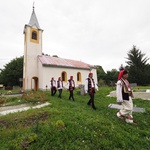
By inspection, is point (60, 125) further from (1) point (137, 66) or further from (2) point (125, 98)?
(1) point (137, 66)

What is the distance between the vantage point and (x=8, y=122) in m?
3.73

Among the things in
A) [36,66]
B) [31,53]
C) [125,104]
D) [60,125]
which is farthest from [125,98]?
[31,53]

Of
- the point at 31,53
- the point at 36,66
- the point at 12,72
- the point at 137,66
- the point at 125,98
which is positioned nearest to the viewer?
the point at 125,98

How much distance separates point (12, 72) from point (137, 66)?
119 ft

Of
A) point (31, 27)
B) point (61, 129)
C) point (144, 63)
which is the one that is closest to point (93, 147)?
point (61, 129)

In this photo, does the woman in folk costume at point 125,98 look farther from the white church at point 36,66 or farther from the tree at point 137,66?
the tree at point 137,66

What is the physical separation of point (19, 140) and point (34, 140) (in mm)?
394

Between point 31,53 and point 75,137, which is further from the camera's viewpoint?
point 31,53

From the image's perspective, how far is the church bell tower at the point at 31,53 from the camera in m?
18.6

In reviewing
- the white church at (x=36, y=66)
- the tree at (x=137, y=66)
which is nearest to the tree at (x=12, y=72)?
the white church at (x=36, y=66)

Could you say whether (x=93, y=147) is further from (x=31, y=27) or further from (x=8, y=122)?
(x=31, y=27)

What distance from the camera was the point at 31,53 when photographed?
763 inches

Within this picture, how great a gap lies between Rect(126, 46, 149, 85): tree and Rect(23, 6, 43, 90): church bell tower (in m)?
23.7

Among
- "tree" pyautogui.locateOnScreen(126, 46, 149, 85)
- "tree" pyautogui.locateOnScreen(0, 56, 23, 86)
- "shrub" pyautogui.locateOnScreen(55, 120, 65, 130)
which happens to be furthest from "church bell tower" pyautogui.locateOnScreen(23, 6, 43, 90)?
"tree" pyautogui.locateOnScreen(126, 46, 149, 85)
